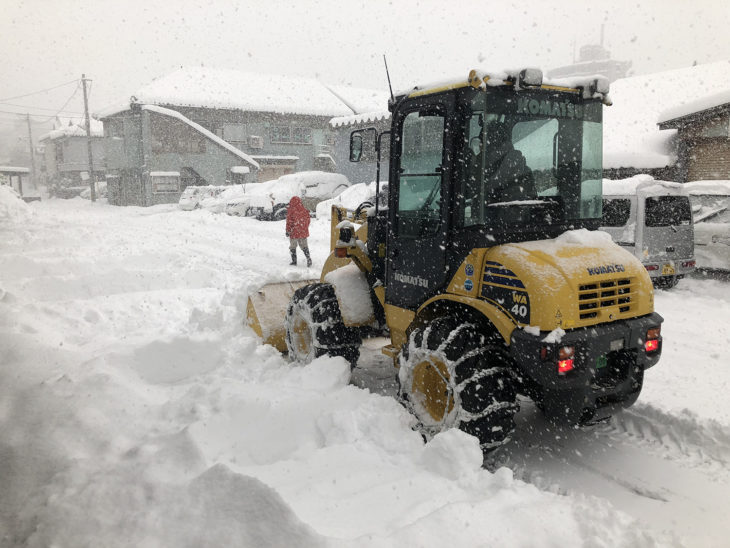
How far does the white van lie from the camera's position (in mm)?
9789

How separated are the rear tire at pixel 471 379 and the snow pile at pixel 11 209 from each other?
56.5 feet

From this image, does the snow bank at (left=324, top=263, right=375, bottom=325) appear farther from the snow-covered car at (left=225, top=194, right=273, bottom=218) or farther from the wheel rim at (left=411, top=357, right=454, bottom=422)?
the snow-covered car at (left=225, top=194, right=273, bottom=218)

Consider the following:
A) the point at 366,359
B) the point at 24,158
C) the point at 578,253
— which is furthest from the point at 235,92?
the point at 24,158

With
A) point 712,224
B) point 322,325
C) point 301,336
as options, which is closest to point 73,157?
point 712,224

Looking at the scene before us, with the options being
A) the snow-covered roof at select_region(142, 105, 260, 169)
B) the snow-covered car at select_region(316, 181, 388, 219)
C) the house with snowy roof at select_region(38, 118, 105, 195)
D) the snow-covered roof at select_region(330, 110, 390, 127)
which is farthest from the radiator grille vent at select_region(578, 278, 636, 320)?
the house with snowy roof at select_region(38, 118, 105, 195)

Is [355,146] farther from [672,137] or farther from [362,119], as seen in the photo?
[362,119]

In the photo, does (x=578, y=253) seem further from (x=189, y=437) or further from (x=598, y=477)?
(x=189, y=437)

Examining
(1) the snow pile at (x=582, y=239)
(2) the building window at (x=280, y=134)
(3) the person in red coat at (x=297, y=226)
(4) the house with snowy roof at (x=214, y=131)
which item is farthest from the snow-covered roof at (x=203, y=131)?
(1) the snow pile at (x=582, y=239)

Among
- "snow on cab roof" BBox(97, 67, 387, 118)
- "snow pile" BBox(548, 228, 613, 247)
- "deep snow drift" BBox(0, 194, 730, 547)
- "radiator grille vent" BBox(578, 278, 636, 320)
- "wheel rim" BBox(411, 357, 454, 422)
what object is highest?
"snow on cab roof" BBox(97, 67, 387, 118)

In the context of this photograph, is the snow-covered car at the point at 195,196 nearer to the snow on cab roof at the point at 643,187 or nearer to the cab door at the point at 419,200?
the snow on cab roof at the point at 643,187

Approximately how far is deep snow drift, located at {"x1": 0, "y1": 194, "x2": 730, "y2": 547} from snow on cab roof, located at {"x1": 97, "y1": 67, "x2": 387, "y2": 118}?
30.6m

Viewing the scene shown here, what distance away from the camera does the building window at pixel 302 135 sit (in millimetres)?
38281

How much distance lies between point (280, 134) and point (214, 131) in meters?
4.44

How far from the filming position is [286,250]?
14.5m
